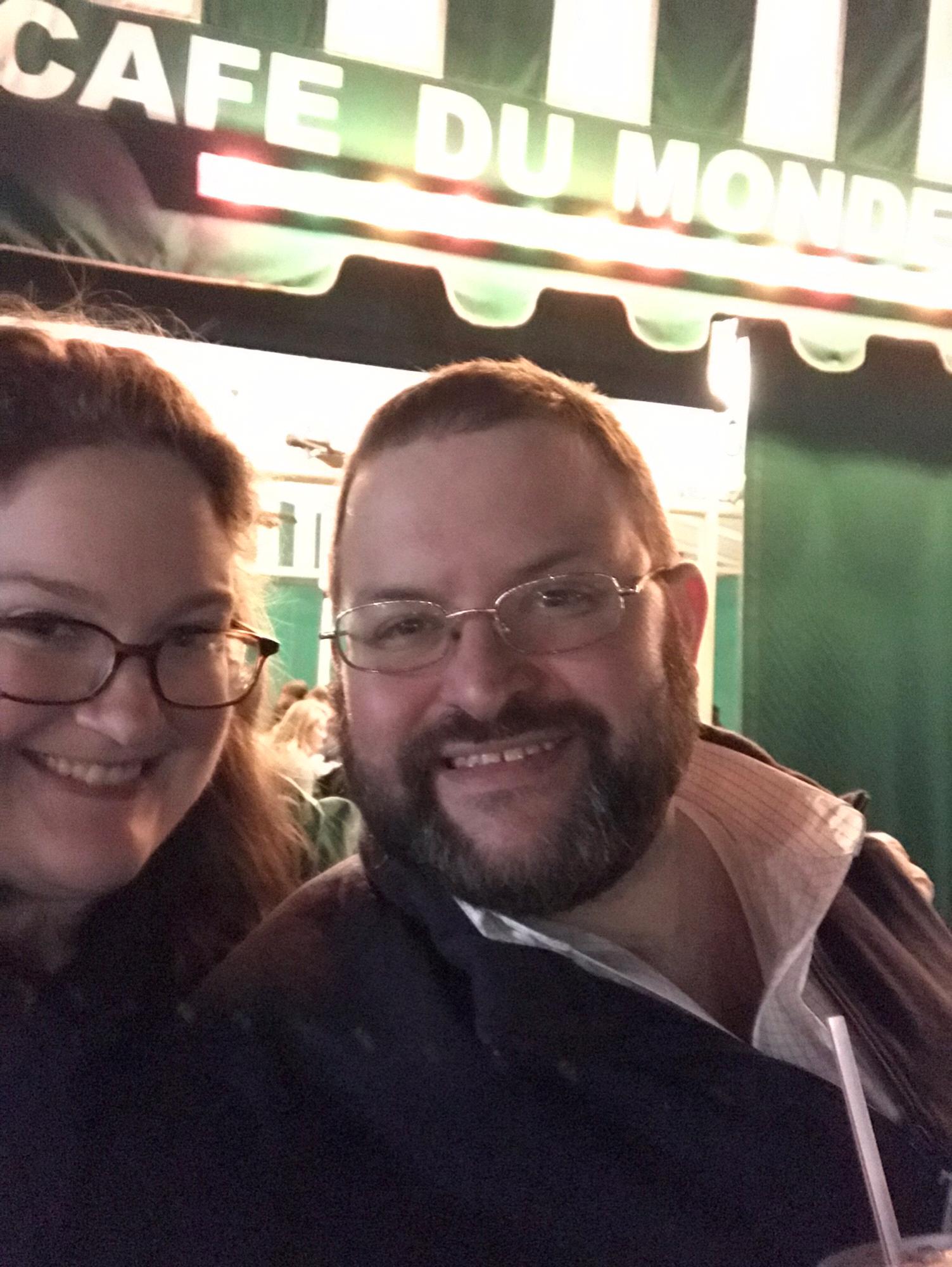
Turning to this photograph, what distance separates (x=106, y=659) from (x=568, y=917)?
0.58 m

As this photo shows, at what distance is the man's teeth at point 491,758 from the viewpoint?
3.54ft

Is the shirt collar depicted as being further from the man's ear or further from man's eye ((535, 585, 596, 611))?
man's eye ((535, 585, 596, 611))

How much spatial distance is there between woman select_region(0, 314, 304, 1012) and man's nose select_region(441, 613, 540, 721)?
0.25m

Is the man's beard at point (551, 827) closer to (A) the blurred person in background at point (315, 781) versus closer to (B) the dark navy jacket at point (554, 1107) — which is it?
(B) the dark navy jacket at point (554, 1107)

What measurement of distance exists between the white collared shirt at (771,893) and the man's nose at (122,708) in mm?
389

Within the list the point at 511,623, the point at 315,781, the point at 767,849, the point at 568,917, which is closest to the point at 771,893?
the point at 767,849

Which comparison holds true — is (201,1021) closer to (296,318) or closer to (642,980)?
(642,980)

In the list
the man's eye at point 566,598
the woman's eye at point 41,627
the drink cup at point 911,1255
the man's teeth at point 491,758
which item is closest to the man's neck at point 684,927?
the man's teeth at point 491,758

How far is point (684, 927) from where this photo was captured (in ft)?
3.99

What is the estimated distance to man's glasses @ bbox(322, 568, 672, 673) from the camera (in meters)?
1.10

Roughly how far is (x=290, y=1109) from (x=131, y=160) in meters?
1.61

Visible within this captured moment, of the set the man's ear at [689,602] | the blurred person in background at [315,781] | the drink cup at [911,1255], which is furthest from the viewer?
the blurred person in background at [315,781]

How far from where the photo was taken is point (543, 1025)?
914 millimetres

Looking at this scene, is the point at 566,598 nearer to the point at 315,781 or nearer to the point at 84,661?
the point at 84,661
